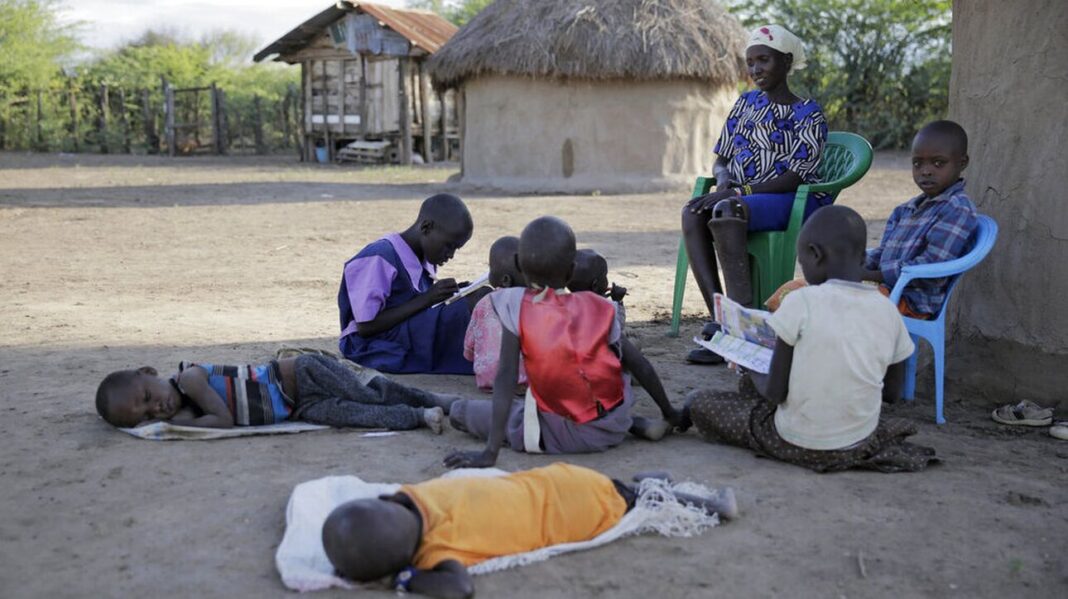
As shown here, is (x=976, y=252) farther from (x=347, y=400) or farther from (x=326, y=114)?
(x=326, y=114)

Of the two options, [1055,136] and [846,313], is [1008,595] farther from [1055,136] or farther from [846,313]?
[1055,136]

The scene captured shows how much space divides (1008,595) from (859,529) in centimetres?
44

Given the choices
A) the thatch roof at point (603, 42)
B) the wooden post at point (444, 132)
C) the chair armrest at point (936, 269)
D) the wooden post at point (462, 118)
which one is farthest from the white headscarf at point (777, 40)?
the wooden post at point (444, 132)

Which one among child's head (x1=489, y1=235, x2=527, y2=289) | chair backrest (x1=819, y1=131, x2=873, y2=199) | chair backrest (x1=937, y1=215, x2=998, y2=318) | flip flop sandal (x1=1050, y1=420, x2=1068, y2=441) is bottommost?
flip flop sandal (x1=1050, y1=420, x2=1068, y2=441)

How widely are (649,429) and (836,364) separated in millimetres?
753

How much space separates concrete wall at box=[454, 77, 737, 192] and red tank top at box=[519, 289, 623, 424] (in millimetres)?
11378

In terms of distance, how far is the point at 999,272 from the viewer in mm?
4090

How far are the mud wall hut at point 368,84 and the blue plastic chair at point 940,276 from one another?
18.0 metres

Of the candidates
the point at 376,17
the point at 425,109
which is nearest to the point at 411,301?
the point at 425,109

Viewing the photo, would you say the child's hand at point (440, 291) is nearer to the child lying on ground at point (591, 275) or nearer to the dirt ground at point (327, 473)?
the dirt ground at point (327, 473)

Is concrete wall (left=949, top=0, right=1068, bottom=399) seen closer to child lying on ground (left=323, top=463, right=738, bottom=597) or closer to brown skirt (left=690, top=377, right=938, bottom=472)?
brown skirt (left=690, top=377, right=938, bottom=472)

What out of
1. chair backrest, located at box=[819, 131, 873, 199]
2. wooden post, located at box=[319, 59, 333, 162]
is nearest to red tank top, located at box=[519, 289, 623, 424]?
chair backrest, located at box=[819, 131, 873, 199]

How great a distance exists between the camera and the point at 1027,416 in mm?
3785

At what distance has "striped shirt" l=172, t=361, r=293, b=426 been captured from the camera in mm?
3615
